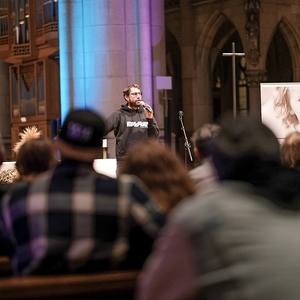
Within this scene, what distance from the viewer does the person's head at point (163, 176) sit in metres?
3.07

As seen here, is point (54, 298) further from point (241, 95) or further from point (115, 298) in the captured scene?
point (241, 95)

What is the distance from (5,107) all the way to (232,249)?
49.5 feet

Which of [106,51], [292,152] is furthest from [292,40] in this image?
[292,152]

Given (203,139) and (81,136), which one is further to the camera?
(203,139)

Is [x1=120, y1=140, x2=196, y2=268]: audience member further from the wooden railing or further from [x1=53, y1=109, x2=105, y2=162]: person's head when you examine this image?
the wooden railing

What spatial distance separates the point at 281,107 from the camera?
1017cm

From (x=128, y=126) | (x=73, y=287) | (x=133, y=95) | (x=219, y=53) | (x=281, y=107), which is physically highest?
(x=219, y=53)

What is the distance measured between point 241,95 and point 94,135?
1907 cm

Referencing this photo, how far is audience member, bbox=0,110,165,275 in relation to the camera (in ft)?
8.64

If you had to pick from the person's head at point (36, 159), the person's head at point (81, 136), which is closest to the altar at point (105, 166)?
the person's head at point (36, 159)

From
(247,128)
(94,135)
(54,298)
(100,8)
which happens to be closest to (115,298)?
(54,298)

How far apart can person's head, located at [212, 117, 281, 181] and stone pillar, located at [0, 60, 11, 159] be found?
14.4 metres

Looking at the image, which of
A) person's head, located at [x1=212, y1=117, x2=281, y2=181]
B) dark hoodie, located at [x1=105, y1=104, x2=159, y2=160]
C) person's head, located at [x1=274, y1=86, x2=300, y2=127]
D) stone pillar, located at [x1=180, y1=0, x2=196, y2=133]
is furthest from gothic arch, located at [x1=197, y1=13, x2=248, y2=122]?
person's head, located at [x1=212, y1=117, x2=281, y2=181]

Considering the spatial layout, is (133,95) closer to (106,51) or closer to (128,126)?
(128,126)
